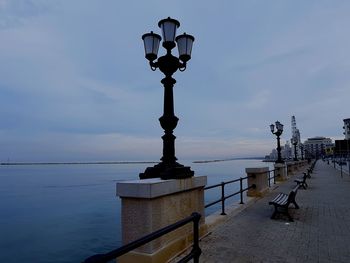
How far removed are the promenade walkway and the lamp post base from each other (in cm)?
146

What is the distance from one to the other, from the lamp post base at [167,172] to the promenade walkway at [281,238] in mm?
1455

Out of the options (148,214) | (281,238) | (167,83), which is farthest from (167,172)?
(281,238)

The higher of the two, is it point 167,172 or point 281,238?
point 167,172

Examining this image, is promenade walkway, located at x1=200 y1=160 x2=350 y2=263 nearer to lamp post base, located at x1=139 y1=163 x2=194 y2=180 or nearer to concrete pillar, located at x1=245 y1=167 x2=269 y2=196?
lamp post base, located at x1=139 y1=163 x2=194 y2=180

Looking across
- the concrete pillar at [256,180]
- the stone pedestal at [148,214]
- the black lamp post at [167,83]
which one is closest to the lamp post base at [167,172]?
the black lamp post at [167,83]

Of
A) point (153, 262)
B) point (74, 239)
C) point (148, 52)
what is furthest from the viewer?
point (74, 239)

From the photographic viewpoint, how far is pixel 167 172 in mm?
5688

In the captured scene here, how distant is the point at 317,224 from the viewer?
26.6 ft

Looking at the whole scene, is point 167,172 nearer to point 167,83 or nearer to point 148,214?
point 148,214

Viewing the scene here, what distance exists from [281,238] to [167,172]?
3.02 meters

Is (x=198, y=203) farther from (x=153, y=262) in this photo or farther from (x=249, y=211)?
(x=249, y=211)

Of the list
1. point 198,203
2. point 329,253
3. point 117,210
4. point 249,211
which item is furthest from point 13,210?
point 329,253

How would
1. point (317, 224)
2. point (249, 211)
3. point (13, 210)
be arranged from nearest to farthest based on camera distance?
point (317, 224) < point (249, 211) < point (13, 210)

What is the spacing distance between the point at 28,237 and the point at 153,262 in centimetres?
1508
